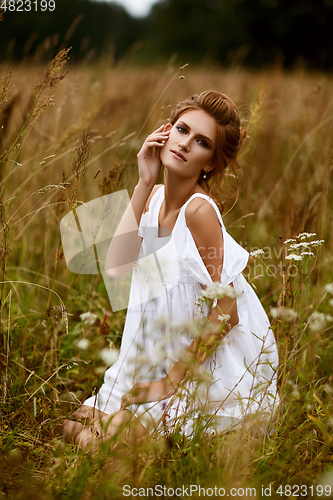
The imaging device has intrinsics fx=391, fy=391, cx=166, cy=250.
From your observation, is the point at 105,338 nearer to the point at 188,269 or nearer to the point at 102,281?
the point at 102,281

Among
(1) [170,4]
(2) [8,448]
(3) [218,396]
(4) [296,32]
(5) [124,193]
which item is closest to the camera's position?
(2) [8,448]

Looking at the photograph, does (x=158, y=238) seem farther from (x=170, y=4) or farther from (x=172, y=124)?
(x=170, y=4)

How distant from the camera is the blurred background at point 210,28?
14141 millimetres

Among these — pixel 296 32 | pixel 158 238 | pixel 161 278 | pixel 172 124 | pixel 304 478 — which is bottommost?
pixel 304 478

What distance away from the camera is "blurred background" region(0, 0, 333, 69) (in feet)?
46.4

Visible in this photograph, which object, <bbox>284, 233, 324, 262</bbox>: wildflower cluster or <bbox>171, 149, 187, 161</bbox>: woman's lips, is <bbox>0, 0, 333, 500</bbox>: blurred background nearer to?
<bbox>284, 233, 324, 262</bbox>: wildflower cluster

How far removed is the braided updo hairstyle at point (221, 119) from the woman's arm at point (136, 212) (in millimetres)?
161

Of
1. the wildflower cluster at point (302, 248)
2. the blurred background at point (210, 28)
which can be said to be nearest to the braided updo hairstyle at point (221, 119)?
the wildflower cluster at point (302, 248)

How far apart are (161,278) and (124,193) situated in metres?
0.76

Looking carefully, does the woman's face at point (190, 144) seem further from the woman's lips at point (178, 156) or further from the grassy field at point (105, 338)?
the grassy field at point (105, 338)

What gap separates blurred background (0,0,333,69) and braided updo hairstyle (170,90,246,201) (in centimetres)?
995

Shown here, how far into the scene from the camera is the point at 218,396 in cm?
147

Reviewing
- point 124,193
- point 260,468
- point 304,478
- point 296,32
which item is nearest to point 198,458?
point 260,468

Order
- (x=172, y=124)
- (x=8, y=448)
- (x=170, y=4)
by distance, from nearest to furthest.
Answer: (x=8, y=448) → (x=172, y=124) → (x=170, y=4)
